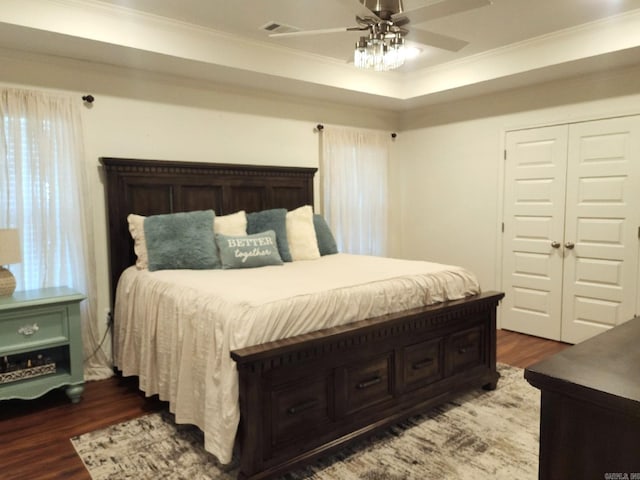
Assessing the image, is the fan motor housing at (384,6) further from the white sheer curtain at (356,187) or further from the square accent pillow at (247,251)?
the white sheer curtain at (356,187)

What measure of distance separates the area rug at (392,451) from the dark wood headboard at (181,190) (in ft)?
4.49

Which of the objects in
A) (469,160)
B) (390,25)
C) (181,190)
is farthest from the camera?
(469,160)

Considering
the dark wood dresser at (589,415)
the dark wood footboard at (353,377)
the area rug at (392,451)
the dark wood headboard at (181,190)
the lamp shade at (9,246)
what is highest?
the dark wood headboard at (181,190)

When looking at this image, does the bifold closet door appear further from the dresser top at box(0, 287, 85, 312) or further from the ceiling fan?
the dresser top at box(0, 287, 85, 312)

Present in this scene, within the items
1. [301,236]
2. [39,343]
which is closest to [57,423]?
[39,343]

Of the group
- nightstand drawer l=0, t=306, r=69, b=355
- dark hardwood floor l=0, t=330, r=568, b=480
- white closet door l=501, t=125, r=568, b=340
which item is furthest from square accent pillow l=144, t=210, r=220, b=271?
white closet door l=501, t=125, r=568, b=340

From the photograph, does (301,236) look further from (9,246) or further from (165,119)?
(9,246)

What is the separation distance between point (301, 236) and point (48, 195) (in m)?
1.92

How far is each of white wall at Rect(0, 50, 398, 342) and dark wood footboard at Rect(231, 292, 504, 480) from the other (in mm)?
2061

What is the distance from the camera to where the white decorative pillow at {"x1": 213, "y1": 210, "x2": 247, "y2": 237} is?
356 centimetres

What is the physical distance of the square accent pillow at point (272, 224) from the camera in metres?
3.75

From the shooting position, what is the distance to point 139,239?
333 centimetres

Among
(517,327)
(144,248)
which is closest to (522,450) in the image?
(517,327)

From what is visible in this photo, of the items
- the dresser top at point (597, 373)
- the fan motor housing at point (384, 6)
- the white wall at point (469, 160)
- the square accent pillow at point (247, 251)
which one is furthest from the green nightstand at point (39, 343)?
the white wall at point (469, 160)
